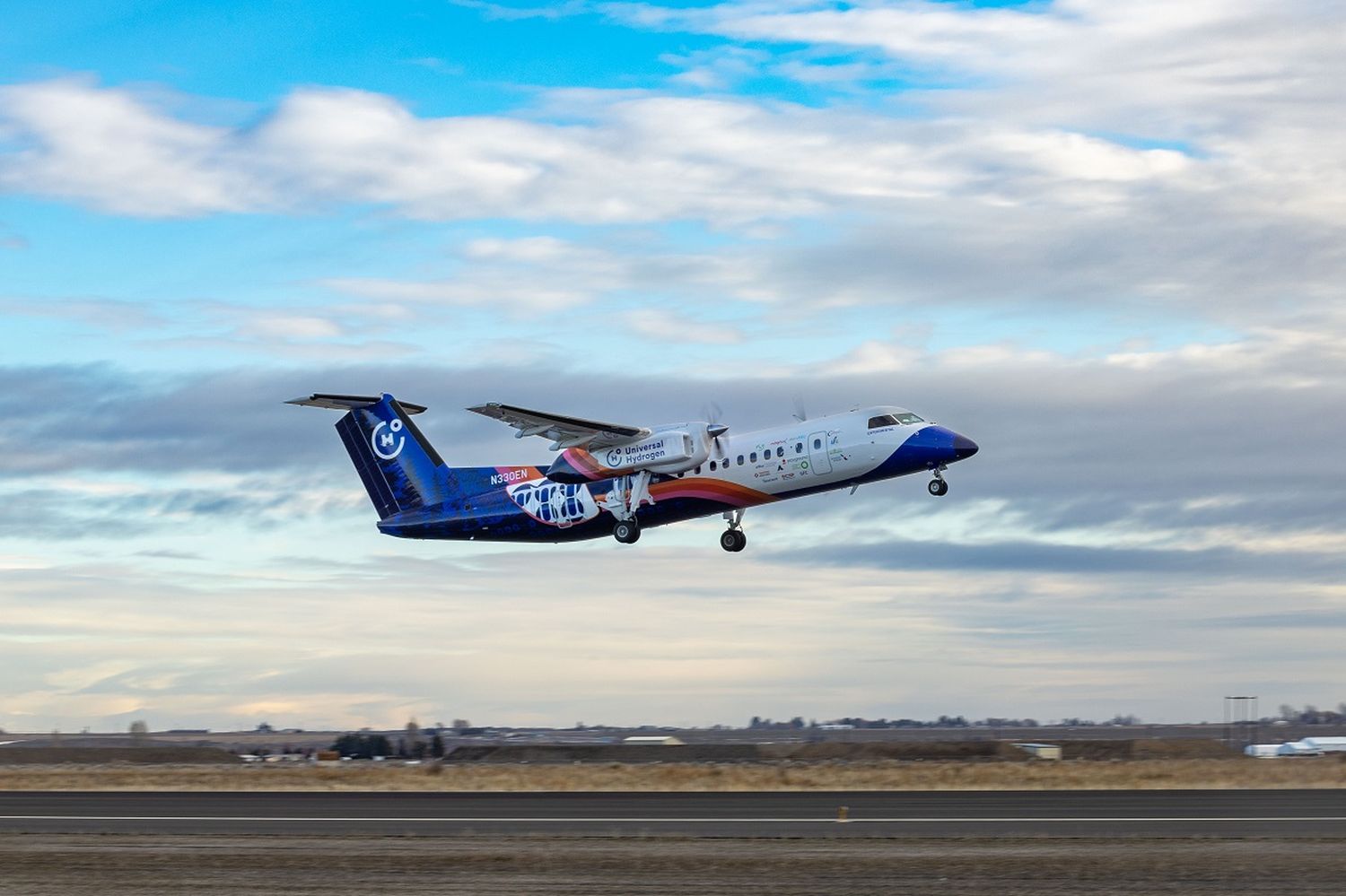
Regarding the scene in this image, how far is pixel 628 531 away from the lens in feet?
157

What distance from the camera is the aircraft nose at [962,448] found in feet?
137

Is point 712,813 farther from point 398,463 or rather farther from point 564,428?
point 398,463

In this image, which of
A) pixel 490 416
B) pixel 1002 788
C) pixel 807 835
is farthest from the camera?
pixel 490 416

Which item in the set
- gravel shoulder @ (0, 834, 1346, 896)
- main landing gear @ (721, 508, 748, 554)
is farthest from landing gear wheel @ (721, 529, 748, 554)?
gravel shoulder @ (0, 834, 1346, 896)

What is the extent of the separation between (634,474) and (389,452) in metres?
12.6

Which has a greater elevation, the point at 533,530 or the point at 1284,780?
the point at 533,530

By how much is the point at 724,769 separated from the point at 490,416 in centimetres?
1581

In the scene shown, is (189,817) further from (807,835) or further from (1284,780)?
(1284,780)

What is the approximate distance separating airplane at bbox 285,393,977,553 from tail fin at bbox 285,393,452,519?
2.4 inches

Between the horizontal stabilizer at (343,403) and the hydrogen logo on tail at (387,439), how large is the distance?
87 centimetres

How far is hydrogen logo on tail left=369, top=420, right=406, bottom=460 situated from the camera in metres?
55.5

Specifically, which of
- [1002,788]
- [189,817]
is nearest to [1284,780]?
[1002,788]

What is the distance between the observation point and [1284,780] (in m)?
42.1

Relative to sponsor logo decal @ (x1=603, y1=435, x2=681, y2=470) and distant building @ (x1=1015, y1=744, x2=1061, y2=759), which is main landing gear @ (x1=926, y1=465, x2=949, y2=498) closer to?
sponsor logo decal @ (x1=603, y1=435, x2=681, y2=470)
